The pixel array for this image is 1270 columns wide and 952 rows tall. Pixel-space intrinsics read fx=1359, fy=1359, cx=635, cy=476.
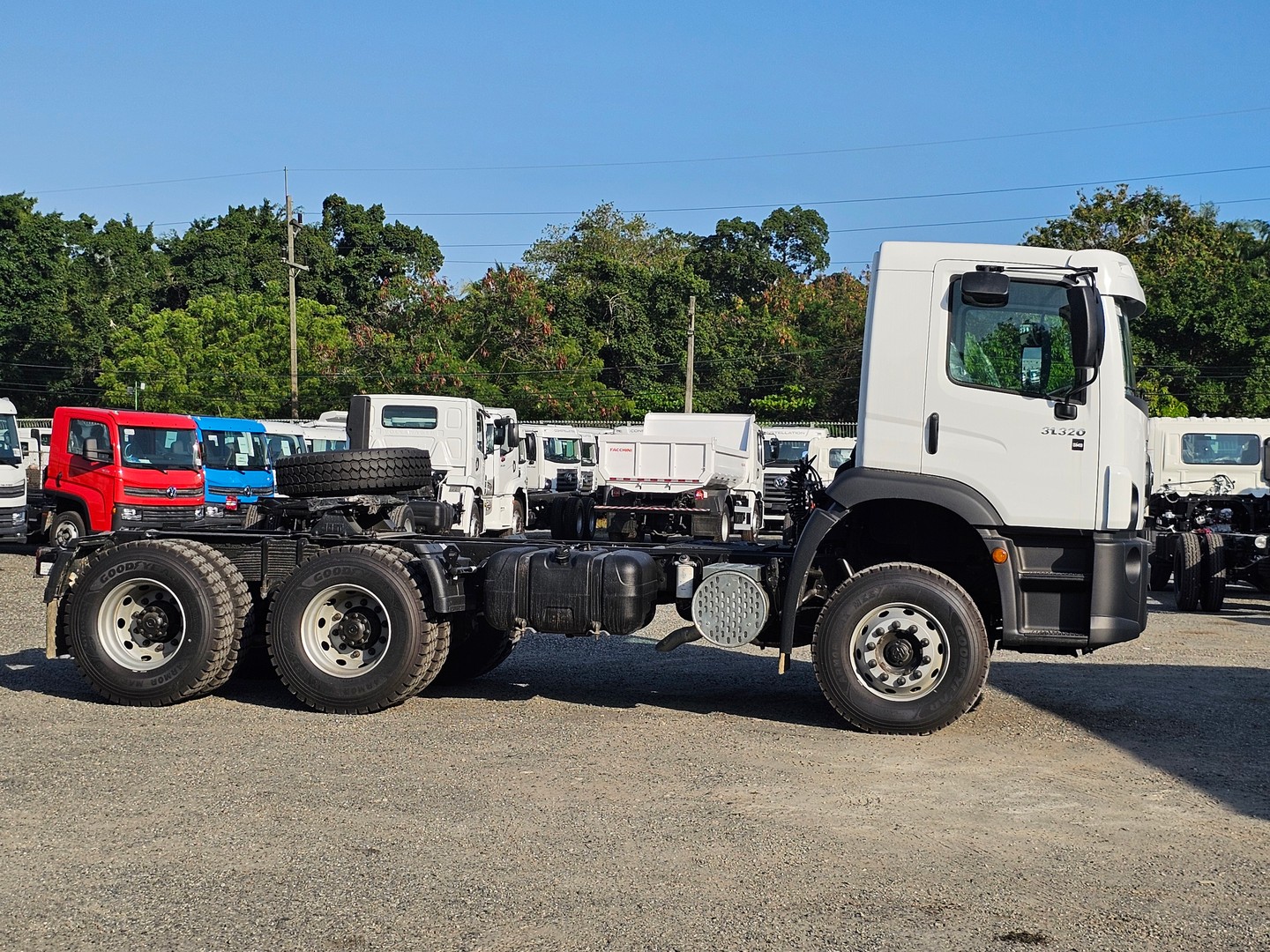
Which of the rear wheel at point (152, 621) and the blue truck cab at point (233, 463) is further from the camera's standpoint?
the blue truck cab at point (233, 463)

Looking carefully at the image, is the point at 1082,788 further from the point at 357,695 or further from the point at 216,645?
the point at 216,645

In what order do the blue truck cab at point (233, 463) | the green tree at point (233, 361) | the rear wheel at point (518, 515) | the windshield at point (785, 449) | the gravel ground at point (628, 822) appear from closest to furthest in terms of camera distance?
the gravel ground at point (628, 822)
the blue truck cab at point (233, 463)
the rear wheel at point (518, 515)
the windshield at point (785, 449)
the green tree at point (233, 361)

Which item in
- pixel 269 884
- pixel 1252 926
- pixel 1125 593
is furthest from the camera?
pixel 1125 593

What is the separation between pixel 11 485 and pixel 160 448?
259 cm

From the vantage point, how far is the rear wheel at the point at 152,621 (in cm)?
902

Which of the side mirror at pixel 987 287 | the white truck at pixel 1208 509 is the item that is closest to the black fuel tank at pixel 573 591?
the side mirror at pixel 987 287

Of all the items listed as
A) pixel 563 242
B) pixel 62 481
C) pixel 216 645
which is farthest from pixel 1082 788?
pixel 563 242

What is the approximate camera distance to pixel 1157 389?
44.1 m

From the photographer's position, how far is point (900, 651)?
8.25 meters

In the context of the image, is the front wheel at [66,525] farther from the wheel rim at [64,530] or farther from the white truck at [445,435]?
the white truck at [445,435]

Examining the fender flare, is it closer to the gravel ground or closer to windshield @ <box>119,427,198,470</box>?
the gravel ground

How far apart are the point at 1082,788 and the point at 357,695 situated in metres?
4.48

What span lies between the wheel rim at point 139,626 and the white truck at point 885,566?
0.01m

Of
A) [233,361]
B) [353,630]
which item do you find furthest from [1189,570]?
[233,361]
